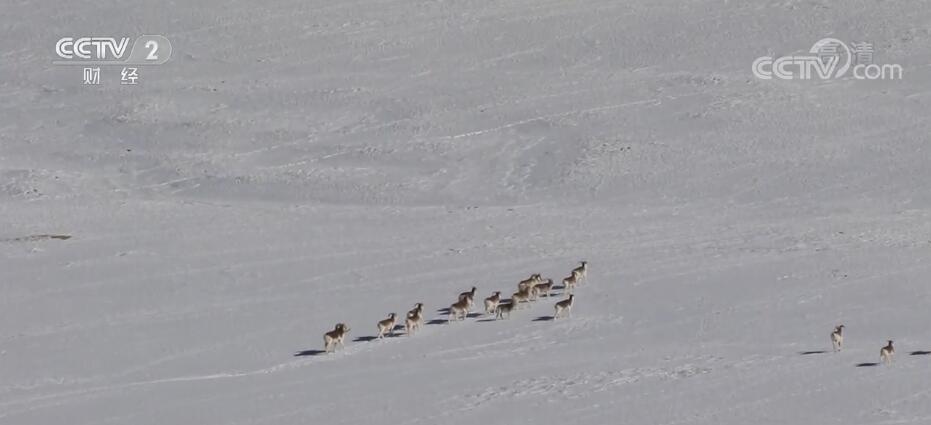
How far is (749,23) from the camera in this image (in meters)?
37.2

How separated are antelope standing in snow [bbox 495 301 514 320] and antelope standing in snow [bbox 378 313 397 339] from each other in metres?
1.24

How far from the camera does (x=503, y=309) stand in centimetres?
2316

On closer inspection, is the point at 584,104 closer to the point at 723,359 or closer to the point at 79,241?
the point at 79,241

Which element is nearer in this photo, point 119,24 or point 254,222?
point 254,222

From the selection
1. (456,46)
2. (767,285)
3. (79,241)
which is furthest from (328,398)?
(456,46)

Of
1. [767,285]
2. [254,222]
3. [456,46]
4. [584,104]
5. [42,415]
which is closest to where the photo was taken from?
[42,415]

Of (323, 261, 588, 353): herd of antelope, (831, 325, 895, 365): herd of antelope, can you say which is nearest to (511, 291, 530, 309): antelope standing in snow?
(323, 261, 588, 353): herd of antelope

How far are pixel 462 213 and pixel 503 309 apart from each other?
21.5 ft

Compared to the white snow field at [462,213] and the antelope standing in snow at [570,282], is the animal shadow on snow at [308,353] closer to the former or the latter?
the white snow field at [462,213]

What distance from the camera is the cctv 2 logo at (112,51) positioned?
124 ft

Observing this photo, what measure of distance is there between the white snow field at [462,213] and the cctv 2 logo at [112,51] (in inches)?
11.0

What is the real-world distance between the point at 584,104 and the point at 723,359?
44.5 ft

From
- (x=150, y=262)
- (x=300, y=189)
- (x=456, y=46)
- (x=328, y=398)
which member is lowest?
(x=328, y=398)

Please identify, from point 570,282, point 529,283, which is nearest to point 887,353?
point 570,282
